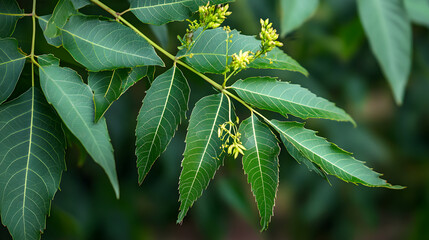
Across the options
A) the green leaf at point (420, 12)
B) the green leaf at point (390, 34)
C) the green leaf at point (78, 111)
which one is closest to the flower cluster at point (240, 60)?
the green leaf at point (78, 111)

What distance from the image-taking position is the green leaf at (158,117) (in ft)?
1.89

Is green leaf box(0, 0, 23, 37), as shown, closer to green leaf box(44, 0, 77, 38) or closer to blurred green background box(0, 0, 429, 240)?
green leaf box(44, 0, 77, 38)

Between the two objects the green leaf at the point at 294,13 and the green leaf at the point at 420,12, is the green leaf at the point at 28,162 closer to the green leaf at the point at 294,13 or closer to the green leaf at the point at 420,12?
the green leaf at the point at 294,13

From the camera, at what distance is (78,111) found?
20.9 inches

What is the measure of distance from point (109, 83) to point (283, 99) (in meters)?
0.20

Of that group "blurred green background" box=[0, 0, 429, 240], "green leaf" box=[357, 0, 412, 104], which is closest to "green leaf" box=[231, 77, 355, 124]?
"green leaf" box=[357, 0, 412, 104]

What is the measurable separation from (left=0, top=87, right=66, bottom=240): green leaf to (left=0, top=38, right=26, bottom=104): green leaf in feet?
0.05

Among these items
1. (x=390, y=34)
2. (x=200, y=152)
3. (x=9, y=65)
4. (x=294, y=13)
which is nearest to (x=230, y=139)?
(x=200, y=152)

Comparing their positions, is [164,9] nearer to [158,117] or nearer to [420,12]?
[158,117]

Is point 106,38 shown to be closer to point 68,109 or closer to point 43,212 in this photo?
point 68,109

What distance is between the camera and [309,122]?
2.09 metres

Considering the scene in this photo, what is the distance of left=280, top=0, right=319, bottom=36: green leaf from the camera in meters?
0.90

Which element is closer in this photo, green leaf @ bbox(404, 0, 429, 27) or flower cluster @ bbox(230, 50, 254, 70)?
flower cluster @ bbox(230, 50, 254, 70)

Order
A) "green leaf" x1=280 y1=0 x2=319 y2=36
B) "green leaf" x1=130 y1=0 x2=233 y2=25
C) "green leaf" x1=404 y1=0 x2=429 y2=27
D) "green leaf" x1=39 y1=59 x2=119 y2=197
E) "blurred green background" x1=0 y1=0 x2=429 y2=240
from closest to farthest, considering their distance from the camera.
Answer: "green leaf" x1=39 y1=59 x2=119 y2=197, "green leaf" x1=130 y1=0 x2=233 y2=25, "green leaf" x1=280 y1=0 x2=319 y2=36, "green leaf" x1=404 y1=0 x2=429 y2=27, "blurred green background" x1=0 y1=0 x2=429 y2=240
